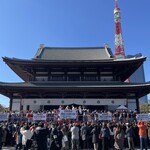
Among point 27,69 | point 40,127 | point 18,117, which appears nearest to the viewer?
point 40,127

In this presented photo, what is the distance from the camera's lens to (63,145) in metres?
14.0

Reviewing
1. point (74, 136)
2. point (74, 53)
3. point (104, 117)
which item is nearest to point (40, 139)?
point (74, 136)

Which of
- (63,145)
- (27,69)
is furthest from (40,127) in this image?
(27,69)

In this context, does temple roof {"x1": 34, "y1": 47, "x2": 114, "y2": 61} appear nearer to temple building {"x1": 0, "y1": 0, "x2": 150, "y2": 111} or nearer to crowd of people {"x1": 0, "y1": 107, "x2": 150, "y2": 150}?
temple building {"x1": 0, "y1": 0, "x2": 150, "y2": 111}

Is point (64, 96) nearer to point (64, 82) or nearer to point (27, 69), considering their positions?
point (64, 82)

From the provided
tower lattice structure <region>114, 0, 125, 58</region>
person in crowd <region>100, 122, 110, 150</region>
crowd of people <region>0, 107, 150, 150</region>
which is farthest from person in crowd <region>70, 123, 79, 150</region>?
tower lattice structure <region>114, 0, 125, 58</region>

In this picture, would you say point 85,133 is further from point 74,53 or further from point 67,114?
point 74,53

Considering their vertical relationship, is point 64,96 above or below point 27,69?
below

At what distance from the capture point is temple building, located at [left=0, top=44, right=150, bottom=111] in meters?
24.9

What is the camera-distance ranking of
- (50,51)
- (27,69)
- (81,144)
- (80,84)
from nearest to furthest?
(81,144), (80,84), (27,69), (50,51)

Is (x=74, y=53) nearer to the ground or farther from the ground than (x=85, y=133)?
farther from the ground

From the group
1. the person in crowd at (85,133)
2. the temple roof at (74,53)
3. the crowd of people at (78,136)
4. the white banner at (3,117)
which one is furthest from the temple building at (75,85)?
the person in crowd at (85,133)

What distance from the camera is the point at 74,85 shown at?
2538cm

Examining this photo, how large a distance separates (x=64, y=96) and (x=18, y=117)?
7.76m
